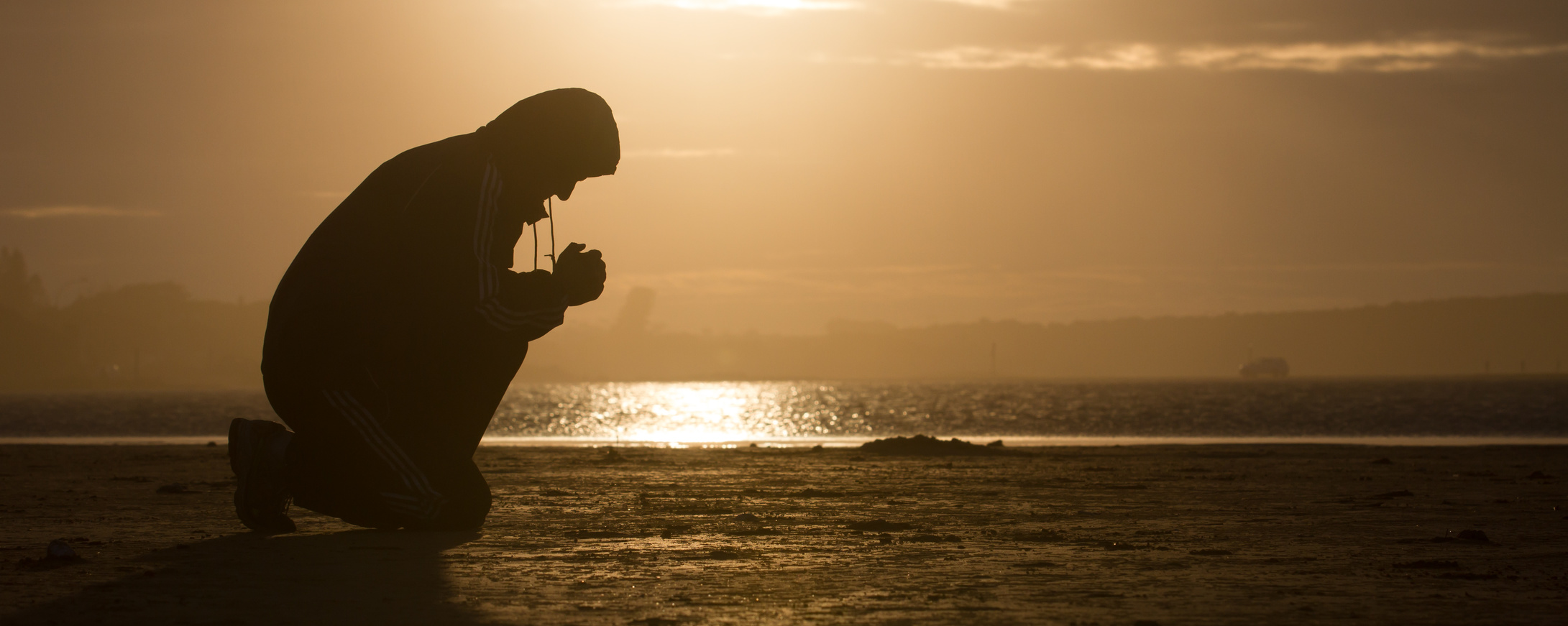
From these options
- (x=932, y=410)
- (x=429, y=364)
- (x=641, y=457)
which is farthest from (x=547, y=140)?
(x=932, y=410)

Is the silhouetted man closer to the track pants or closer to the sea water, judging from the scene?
the track pants

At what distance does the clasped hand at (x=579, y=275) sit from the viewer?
6359 mm

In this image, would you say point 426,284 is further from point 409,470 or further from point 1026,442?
point 1026,442

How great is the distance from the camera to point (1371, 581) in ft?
16.9

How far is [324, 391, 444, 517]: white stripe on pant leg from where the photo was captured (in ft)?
20.0

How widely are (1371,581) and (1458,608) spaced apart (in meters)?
0.71

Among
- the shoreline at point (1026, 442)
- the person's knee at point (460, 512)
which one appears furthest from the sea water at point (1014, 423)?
the person's knee at point (460, 512)

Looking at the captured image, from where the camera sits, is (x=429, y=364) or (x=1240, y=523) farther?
(x=1240, y=523)

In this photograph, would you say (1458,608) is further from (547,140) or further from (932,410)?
(932,410)

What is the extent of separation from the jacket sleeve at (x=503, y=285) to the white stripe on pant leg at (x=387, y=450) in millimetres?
780

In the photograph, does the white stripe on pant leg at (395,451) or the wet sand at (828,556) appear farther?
the white stripe on pant leg at (395,451)

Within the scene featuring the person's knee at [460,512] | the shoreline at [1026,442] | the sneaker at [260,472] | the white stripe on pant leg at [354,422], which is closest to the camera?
the white stripe on pant leg at [354,422]

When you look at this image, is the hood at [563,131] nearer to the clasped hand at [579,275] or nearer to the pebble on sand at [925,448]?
the clasped hand at [579,275]

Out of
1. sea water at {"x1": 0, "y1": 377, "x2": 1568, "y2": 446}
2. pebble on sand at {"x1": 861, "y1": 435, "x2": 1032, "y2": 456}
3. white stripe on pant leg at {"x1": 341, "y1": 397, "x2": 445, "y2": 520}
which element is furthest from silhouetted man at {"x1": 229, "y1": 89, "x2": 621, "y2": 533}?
sea water at {"x1": 0, "y1": 377, "x2": 1568, "y2": 446}
